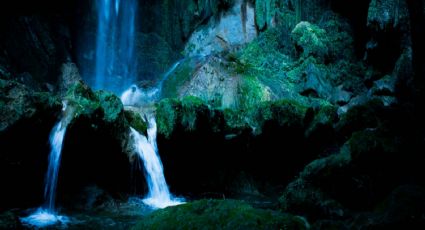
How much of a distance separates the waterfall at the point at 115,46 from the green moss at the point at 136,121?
10080 millimetres

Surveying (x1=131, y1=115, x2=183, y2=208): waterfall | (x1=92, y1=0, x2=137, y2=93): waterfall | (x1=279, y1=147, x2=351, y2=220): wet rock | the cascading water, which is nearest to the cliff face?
(x1=279, y1=147, x2=351, y2=220): wet rock

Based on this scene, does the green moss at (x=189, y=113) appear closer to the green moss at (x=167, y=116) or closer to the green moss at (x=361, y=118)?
the green moss at (x=167, y=116)

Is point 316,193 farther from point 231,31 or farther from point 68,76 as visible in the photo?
point 231,31

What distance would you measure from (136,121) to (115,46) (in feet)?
39.5

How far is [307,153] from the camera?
12.3 meters

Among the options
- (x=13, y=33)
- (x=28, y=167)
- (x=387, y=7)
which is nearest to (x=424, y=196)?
(x=28, y=167)

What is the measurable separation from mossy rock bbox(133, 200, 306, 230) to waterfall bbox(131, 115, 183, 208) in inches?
199

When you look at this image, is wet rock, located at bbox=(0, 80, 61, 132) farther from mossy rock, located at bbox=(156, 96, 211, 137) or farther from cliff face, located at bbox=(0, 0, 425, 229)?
mossy rock, located at bbox=(156, 96, 211, 137)

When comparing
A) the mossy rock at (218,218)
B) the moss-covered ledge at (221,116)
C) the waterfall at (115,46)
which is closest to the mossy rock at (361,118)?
the moss-covered ledge at (221,116)

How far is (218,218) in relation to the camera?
4.17 m

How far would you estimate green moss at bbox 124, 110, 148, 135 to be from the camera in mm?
10196

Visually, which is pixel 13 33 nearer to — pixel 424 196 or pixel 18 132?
pixel 18 132

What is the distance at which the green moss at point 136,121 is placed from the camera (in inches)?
401

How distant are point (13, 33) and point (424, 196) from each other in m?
17.5
